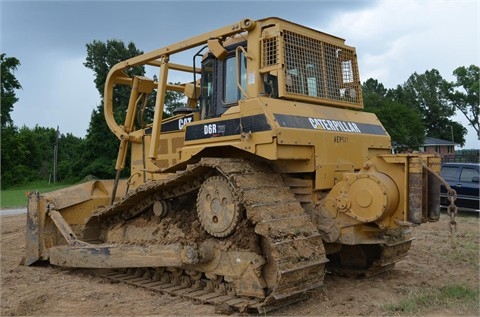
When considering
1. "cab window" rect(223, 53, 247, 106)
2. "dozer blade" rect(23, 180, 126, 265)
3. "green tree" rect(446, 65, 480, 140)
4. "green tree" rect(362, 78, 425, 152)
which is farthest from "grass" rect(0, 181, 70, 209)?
"green tree" rect(446, 65, 480, 140)

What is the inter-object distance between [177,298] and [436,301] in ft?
9.88

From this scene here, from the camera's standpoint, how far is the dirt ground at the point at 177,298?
5.41m

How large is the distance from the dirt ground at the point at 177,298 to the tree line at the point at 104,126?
52.0ft

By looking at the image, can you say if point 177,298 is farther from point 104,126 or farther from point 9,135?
point 9,135

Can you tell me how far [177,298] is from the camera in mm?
5906

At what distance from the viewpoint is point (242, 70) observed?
6.25 metres

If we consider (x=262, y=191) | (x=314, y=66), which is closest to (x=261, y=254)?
(x=262, y=191)

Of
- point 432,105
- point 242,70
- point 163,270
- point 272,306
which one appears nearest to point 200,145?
point 242,70

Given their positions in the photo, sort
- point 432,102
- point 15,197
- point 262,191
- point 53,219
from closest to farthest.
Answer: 1. point 262,191
2. point 53,219
3. point 15,197
4. point 432,102

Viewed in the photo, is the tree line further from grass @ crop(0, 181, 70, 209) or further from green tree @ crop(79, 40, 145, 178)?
grass @ crop(0, 181, 70, 209)

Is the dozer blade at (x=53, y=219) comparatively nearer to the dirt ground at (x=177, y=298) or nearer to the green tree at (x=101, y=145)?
the dirt ground at (x=177, y=298)

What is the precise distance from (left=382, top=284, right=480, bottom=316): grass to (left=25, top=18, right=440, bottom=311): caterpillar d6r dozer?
0.77 metres

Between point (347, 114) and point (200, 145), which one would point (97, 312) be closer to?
point (200, 145)

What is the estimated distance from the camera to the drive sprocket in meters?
5.44
